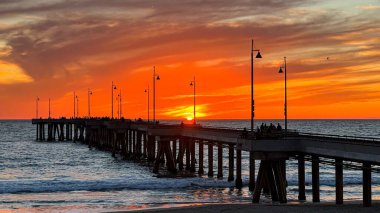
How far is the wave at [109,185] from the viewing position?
58.6 m

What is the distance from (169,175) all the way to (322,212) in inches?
1438

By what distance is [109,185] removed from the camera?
61562mm

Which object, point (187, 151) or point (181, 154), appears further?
point (181, 154)

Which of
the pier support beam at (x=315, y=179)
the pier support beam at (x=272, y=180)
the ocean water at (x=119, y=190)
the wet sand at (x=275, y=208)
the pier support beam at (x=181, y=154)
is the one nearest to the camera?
the wet sand at (x=275, y=208)

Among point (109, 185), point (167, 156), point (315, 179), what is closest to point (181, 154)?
point (167, 156)

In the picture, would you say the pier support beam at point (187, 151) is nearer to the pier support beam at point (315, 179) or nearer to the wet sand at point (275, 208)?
the pier support beam at point (315, 179)

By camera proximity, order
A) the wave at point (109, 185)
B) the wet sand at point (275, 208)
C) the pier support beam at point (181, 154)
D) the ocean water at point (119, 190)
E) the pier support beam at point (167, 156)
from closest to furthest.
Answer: the wet sand at point (275, 208)
the ocean water at point (119, 190)
the wave at point (109, 185)
the pier support beam at point (167, 156)
the pier support beam at point (181, 154)

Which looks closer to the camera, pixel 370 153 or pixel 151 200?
pixel 370 153

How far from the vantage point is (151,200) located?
49.4 metres

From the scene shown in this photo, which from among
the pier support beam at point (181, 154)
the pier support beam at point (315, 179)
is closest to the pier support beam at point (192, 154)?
the pier support beam at point (181, 154)

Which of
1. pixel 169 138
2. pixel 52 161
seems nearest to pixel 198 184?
pixel 169 138

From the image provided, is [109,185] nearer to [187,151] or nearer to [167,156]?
[167,156]

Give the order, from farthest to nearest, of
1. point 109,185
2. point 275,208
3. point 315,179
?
point 109,185 < point 315,179 < point 275,208

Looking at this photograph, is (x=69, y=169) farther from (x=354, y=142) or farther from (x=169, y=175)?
(x=354, y=142)
